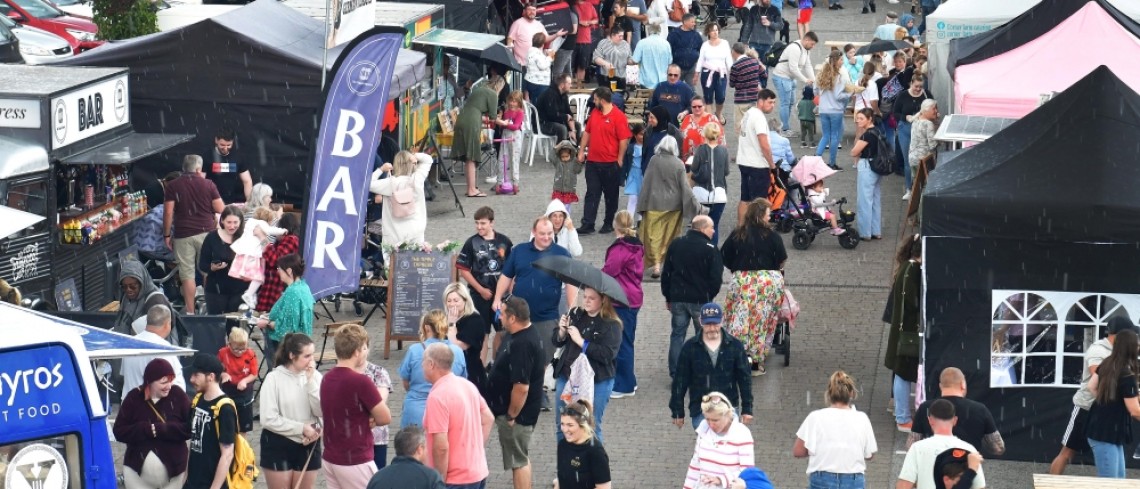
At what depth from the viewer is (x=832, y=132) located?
2220cm

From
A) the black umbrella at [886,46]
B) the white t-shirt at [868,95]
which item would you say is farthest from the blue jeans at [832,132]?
the black umbrella at [886,46]

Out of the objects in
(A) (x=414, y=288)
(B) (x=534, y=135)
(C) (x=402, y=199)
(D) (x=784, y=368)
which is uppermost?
(C) (x=402, y=199)

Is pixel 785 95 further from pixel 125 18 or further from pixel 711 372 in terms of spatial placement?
pixel 711 372

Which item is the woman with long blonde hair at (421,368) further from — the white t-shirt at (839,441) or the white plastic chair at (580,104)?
the white plastic chair at (580,104)

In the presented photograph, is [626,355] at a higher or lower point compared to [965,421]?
lower

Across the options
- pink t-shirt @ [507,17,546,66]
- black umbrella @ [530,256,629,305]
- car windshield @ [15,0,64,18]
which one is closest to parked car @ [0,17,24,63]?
car windshield @ [15,0,64,18]

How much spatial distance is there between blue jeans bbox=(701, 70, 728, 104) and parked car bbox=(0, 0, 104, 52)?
8969mm

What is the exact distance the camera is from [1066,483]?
33.6ft

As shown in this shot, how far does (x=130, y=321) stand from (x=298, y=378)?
9.00 feet

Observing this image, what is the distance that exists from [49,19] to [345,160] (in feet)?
43.9

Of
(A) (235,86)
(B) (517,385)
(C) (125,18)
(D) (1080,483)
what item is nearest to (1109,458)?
(D) (1080,483)

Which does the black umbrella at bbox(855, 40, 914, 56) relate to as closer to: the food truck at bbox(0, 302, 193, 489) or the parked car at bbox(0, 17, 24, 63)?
the parked car at bbox(0, 17, 24, 63)

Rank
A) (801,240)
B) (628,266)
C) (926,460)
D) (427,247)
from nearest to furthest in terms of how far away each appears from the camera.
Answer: (926,460) → (628,266) → (427,247) → (801,240)

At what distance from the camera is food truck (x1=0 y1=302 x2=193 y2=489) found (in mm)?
7547
